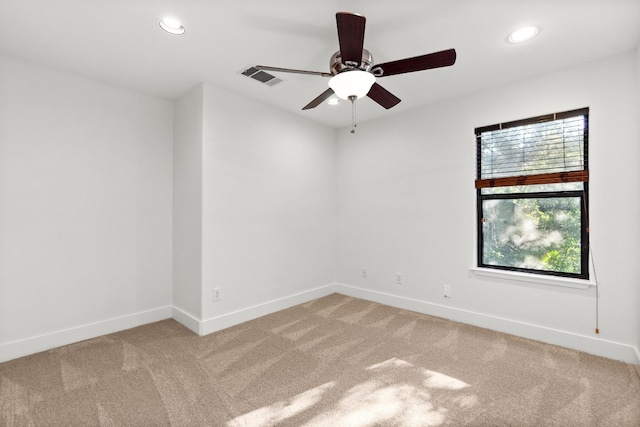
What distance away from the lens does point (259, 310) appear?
11.6 feet

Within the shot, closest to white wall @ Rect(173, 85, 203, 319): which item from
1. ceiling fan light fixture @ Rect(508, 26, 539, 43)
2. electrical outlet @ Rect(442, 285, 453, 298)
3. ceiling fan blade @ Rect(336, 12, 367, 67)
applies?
ceiling fan blade @ Rect(336, 12, 367, 67)

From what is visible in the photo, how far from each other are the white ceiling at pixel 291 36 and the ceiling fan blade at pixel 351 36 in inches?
13.4

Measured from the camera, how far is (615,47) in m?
2.43

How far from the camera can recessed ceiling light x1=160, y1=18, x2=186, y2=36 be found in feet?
6.93

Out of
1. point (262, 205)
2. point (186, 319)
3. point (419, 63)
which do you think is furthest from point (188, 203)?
point (419, 63)

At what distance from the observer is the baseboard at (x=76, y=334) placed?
2.54 m

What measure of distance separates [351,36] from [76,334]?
3394 millimetres

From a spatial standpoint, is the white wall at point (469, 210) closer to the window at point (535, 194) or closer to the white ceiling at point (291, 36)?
the window at point (535, 194)

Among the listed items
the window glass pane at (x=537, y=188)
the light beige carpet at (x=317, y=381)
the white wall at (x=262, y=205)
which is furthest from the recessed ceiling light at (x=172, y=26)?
the window glass pane at (x=537, y=188)

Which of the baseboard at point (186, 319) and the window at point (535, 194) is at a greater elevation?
the window at point (535, 194)

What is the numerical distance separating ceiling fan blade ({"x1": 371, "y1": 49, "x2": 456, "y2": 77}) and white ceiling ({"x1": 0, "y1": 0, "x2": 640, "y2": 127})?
347 mm

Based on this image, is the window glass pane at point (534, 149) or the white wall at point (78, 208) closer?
the white wall at point (78, 208)

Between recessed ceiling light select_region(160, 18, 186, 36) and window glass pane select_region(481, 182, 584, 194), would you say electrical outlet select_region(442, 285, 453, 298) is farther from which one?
recessed ceiling light select_region(160, 18, 186, 36)

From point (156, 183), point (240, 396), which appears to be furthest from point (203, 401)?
point (156, 183)
